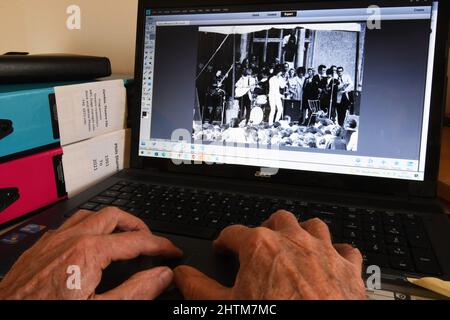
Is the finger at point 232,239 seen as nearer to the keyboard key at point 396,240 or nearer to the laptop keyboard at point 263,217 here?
the laptop keyboard at point 263,217

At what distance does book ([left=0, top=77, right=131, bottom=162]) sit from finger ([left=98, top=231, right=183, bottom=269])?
0.27 meters

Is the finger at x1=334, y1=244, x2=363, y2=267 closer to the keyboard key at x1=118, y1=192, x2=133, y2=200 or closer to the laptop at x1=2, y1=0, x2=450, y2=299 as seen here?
the laptop at x1=2, y1=0, x2=450, y2=299

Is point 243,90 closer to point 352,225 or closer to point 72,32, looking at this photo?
point 352,225

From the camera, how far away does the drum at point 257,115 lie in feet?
2.24

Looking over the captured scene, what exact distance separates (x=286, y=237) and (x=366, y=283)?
0.37 ft

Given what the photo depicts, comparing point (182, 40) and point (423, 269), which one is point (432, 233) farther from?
point (182, 40)

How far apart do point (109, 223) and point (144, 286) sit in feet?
0.39

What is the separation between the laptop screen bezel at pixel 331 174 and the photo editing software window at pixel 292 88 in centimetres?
1

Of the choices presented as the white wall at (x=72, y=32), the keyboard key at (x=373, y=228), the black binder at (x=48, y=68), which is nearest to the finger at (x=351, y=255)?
the keyboard key at (x=373, y=228)

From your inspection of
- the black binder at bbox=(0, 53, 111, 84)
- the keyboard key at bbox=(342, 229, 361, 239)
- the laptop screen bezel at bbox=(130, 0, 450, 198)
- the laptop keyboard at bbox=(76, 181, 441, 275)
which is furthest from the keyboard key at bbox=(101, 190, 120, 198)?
the keyboard key at bbox=(342, 229, 361, 239)

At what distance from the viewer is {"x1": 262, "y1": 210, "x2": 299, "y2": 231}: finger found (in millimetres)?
417

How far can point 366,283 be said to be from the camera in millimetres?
408

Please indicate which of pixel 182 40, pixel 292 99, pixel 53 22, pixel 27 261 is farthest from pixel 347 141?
pixel 53 22

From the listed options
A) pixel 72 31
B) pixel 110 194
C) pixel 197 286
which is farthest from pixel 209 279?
pixel 72 31
